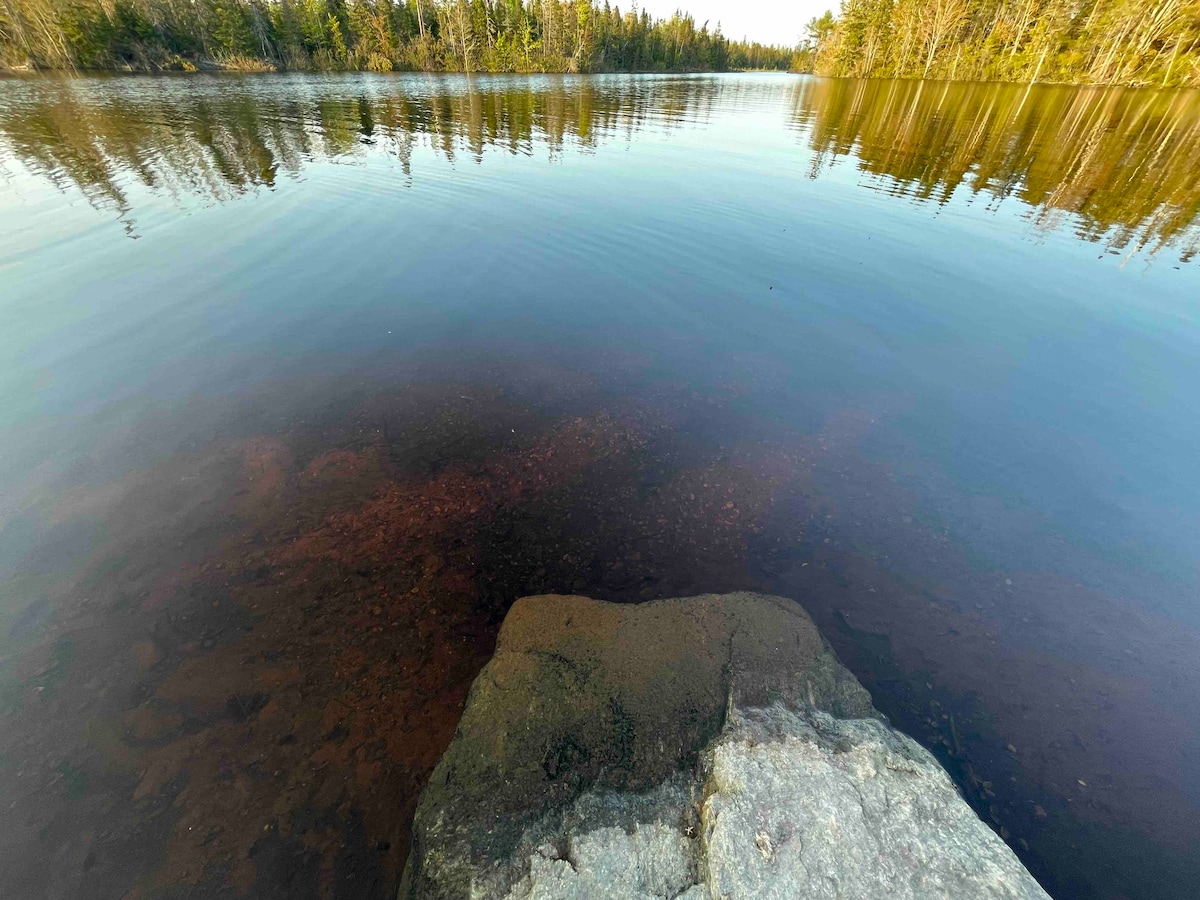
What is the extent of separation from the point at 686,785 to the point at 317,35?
5132 inches

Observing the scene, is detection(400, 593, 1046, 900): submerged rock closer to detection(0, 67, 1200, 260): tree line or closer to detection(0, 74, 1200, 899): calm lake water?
detection(0, 74, 1200, 899): calm lake water

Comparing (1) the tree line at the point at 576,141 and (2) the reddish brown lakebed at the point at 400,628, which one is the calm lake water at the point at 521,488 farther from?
(1) the tree line at the point at 576,141

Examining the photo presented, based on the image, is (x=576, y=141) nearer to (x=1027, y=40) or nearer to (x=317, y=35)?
(x=1027, y=40)

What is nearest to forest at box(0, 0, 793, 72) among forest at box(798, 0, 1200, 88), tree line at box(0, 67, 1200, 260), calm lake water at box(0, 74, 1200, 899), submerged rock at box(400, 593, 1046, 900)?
tree line at box(0, 67, 1200, 260)

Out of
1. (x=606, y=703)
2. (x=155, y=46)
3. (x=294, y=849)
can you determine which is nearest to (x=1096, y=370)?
(x=606, y=703)

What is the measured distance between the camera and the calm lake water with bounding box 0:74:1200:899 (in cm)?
448

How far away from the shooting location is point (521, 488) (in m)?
7.67

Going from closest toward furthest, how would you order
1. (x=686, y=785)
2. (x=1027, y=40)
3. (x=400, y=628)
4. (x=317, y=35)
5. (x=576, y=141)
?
(x=686, y=785)
(x=400, y=628)
(x=576, y=141)
(x=1027, y=40)
(x=317, y=35)

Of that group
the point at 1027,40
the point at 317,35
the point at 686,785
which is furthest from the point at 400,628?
the point at 317,35

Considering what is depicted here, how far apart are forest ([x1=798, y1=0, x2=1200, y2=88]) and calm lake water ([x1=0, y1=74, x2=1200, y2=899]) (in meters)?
77.0

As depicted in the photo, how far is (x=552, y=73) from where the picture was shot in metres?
106

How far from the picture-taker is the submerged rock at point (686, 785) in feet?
11.0

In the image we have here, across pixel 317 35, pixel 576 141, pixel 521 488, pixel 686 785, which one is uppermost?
pixel 317 35

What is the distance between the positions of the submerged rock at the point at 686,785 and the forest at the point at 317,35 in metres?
114
